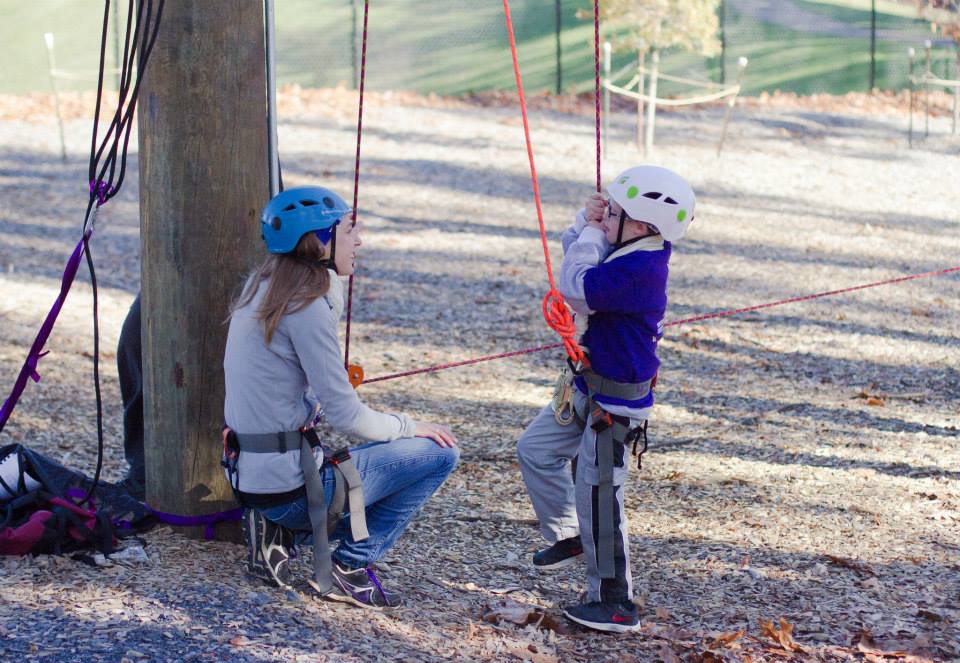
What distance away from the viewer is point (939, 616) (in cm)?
413

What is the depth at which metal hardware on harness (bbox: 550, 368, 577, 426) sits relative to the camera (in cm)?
425

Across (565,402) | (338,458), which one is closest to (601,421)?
(565,402)

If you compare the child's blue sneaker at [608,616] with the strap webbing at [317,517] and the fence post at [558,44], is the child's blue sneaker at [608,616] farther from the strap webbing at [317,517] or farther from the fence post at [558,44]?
the fence post at [558,44]

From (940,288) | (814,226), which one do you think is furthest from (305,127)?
(940,288)

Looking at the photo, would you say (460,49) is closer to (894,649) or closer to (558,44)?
(558,44)

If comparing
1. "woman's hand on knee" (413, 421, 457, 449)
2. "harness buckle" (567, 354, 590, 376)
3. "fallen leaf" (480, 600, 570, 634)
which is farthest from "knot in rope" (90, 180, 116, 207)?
"fallen leaf" (480, 600, 570, 634)

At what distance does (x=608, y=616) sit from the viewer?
4.01m

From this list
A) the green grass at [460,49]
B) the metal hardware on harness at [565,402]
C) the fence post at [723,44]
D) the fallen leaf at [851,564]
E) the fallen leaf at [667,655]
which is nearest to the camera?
the fallen leaf at [667,655]

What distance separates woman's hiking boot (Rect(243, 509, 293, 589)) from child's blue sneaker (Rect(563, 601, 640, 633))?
1028mm

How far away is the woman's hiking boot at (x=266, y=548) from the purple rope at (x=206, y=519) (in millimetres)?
313

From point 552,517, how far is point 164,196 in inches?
76.2

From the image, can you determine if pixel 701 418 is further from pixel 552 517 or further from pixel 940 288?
pixel 940 288

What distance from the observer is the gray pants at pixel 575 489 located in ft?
13.3

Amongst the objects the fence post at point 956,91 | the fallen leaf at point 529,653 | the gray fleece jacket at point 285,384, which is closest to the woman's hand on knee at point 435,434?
the gray fleece jacket at point 285,384
